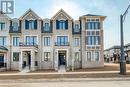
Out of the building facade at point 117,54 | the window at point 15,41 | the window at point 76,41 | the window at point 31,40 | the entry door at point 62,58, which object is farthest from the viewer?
the building facade at point 117,54

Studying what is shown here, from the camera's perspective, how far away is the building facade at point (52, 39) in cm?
5872

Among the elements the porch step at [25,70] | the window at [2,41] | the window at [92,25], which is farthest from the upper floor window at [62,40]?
the window at [2,41]

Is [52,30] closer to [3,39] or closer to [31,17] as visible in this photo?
[31,17]

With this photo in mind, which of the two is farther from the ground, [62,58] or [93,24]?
[93,24]

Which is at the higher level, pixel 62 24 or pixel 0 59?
pixel 62 24

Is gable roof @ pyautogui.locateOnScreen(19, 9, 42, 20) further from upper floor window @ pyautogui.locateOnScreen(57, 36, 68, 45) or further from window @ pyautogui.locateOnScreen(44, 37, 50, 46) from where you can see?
upper floor window @ pyautogui.locateOnScreen(57, 36, 68, 45)

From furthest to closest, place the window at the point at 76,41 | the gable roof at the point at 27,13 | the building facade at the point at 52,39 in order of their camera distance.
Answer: the window at the point at 76,41 → the gable roof at the point at 27,13 → the building facade at the point at 52,39

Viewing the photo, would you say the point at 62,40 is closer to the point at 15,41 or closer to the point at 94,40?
the point at 94,40

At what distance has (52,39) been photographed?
195 feet

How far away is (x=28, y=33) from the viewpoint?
193 ft

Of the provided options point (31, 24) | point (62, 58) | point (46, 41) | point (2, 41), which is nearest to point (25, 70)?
point (46, 41)

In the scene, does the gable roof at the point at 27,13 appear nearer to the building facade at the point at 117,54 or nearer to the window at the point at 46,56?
the window at the point at 46,56

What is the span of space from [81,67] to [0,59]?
15369 mm

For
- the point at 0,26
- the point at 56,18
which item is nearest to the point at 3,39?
the point at 0,26
